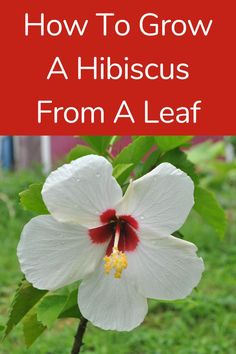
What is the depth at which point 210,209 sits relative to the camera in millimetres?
1085

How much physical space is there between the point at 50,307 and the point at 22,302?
0.17 ft

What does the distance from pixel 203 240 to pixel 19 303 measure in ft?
9.32

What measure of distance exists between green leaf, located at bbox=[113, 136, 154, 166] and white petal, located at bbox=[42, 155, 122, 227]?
13 cm

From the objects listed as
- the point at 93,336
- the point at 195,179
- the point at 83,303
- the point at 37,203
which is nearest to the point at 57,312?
the point at 83,303

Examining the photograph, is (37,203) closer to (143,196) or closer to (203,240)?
(143,196)

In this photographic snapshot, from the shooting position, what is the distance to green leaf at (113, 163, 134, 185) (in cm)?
90

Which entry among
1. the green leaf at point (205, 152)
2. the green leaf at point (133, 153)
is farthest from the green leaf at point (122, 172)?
the green leaf at point (205, 152)

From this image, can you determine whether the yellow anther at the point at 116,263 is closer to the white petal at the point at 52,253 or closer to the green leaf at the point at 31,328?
the white petal at the point at 52,253

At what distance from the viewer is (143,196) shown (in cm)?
85

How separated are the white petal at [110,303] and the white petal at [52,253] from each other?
0.03 meters

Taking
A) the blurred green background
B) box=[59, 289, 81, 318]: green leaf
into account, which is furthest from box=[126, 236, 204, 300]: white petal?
the blurred green background

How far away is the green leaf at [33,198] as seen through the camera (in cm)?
89

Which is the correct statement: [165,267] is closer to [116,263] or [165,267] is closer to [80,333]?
[116,263]

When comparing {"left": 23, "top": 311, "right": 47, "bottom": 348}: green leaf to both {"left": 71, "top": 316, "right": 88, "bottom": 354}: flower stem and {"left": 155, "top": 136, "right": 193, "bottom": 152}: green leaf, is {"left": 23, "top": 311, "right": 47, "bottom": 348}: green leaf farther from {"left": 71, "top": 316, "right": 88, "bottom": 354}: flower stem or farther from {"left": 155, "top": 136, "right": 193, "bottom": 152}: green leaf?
{"left": 155, "top": 136, "right": 193, "bottom": 152}: green leaf
